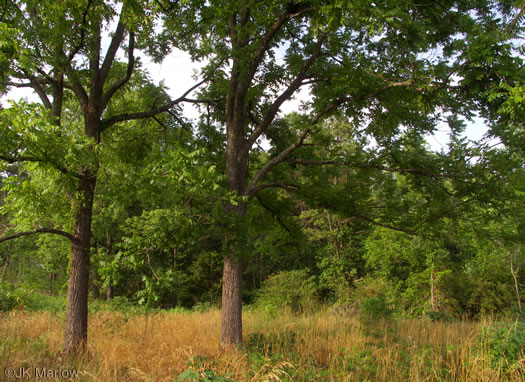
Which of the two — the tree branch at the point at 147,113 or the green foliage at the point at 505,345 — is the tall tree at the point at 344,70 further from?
the green foliage at the point at 505,345

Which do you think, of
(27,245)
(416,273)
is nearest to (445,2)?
(416,273)

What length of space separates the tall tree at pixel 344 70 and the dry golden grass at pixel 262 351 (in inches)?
48.3

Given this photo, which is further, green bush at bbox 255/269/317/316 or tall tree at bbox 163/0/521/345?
green bush at bbox 255/269/317/316

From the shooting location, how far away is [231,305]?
649 cm

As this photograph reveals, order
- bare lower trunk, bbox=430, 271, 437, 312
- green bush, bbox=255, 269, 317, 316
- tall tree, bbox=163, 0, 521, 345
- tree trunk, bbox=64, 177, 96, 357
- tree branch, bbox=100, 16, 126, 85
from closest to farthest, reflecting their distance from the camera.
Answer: tall tree, bbox=163, 0, 521, 345
tree trunk, bbox=64, 177, 96, 357
tree branch, bbox=100, 16, 126, 85
bare lower trunk, bbox=430, 271, 437, 312
green bush, bbox=255, 269, 317, 316

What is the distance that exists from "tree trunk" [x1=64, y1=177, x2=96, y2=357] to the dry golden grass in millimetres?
325

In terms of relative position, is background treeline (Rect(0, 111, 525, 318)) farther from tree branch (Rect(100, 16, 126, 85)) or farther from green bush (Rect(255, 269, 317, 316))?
tree branch (Rect(100, 16, 126, 85))

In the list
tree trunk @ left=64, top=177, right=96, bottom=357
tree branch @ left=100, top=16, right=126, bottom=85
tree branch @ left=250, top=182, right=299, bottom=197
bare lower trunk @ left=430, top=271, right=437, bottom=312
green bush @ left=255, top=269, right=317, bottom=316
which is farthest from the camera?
green bush @ left=255, top=269, right=317, bottom=316

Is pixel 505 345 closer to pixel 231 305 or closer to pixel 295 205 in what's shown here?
pixel 231 305

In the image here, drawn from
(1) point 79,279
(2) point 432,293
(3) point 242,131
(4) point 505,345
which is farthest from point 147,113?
(2) point 432,293

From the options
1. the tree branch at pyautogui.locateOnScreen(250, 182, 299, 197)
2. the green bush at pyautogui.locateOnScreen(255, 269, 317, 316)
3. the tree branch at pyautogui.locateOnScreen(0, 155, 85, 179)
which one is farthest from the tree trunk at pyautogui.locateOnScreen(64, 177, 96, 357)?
the green bush at pyautogui.locateOnScreen(255, 269, 317, 316)

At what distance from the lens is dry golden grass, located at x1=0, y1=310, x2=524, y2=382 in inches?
171

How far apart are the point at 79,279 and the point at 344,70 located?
6.15 metres

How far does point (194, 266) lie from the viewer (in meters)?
21.4
